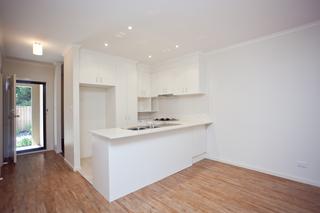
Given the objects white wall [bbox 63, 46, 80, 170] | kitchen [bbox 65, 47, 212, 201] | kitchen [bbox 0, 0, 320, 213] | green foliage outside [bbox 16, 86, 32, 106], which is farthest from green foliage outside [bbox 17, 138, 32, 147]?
white wall [bbox 63, 46, 80, 170]

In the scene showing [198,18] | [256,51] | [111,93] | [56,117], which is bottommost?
[56,117]

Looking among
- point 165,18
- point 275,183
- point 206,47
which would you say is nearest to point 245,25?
point 206,47

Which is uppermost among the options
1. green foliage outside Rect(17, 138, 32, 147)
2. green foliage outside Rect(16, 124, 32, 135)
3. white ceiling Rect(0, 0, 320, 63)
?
white ceiling Rect(0, 0, 320, 63)

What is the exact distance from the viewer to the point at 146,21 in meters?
2.46

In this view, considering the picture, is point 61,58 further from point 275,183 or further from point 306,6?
point 275,183

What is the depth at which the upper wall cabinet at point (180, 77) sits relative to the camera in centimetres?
399

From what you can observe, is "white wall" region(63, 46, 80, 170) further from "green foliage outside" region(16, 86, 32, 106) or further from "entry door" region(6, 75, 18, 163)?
"green foliage outside" region(16, 86, 32, 106)

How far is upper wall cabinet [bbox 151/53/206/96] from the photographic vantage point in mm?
3988

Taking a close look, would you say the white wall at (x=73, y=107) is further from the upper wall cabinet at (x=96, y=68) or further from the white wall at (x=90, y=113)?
the white wall at (x=90, y=113)

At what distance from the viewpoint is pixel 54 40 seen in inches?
125

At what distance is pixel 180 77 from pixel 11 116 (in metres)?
4.51

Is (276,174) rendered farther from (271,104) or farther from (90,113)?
(90,113)

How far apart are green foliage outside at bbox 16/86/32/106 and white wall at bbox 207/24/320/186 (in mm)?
5571

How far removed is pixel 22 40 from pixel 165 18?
2.90 m
